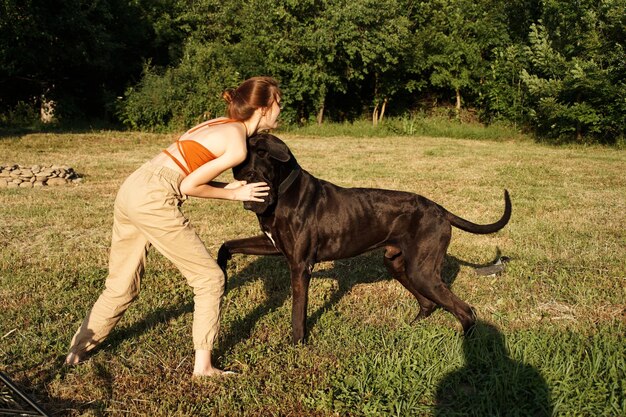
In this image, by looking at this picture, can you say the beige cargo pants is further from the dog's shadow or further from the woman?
the dog's shadow

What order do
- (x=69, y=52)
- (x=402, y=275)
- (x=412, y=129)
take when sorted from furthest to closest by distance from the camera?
(x=412, y=129), (x=69, y=52), (x=402, y=275)

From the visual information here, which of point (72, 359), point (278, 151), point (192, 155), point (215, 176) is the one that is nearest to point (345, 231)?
point (278, 151)

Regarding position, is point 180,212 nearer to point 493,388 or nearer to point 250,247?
point 250,247

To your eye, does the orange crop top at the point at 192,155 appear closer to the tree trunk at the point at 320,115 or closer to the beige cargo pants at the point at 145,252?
the beige cargo pants at the point at 145,252

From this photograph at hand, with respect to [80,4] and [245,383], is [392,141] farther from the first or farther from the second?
[245,383]

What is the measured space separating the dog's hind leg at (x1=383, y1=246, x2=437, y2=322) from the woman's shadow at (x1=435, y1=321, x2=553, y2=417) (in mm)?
979

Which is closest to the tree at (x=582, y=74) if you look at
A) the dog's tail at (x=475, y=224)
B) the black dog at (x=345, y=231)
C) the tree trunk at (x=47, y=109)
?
the dog's tail at (x=475, y=224)

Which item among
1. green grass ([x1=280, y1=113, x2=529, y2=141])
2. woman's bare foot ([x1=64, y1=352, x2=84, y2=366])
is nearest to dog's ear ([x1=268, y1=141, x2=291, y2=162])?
woman's bare foot ([x1=64, y1=352, x2=84, y2=366])

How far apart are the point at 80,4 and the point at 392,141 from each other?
1284 centimetres

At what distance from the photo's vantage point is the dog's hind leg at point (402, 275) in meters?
4.58

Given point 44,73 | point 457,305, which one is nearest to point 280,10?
point 44,73

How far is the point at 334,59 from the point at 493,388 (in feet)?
72.6

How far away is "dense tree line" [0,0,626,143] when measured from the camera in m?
19.6

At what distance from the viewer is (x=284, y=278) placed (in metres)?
5.77
